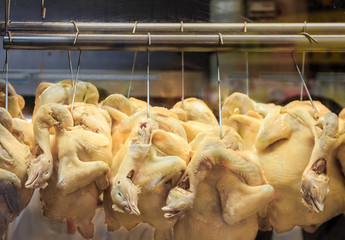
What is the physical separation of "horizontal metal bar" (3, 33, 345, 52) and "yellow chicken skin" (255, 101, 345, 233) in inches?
9.2

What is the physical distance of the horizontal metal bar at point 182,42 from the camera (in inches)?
69.9

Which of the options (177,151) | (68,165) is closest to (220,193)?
(177,151)

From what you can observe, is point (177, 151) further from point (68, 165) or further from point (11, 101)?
point (11, 101)

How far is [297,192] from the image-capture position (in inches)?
68.4

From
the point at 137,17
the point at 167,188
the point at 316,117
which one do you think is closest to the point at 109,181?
the point at 167,188

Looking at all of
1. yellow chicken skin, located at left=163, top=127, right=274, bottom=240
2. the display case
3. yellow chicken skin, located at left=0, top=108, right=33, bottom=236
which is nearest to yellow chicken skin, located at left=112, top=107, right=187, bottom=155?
the display case

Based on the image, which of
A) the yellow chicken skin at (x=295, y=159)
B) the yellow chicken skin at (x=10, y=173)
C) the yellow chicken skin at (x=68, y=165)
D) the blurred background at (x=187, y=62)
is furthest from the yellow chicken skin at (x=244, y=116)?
the yellow chicken skin at (x=10, y=173)

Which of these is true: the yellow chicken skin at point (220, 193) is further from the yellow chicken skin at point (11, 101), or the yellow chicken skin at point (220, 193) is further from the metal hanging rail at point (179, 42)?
the yellow chicken skin at point (11, 101)

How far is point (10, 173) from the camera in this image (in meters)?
1.56

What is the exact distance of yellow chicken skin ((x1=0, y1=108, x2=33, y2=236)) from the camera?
1.57m

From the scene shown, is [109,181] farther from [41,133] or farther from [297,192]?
[297,192]

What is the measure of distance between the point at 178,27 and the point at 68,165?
794 millimetres

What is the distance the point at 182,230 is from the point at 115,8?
46.6 inches

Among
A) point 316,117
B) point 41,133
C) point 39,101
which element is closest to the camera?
point 41,133
